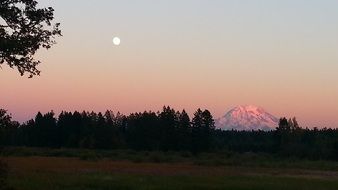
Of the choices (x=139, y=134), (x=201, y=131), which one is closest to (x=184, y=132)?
(x=201, y=131)

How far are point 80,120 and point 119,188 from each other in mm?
118653

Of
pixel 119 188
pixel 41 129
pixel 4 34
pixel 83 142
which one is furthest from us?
pixel 41 129

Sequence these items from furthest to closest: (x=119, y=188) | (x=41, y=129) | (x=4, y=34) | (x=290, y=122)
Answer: (x=290, y=122) < (x=41, y=129) < (x=119, y=188) < (x=4, y=34)

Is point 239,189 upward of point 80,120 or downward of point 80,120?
downward

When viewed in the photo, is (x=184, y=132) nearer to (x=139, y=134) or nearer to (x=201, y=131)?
(x=201, y=131)

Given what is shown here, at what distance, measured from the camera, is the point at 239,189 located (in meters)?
41.2

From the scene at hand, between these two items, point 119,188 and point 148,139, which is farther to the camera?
point 148,139

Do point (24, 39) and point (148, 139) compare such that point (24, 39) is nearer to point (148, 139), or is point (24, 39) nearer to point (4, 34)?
point (4, 34)

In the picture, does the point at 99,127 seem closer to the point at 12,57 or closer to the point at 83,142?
the point at 83,142

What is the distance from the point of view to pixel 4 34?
63.3 feet

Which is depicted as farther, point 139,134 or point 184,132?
point 139,134

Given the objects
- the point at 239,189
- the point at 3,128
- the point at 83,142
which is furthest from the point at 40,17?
the point at 83,142

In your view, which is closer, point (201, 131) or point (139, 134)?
point (201, 131)

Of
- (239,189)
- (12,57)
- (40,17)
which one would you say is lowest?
(239,189)
